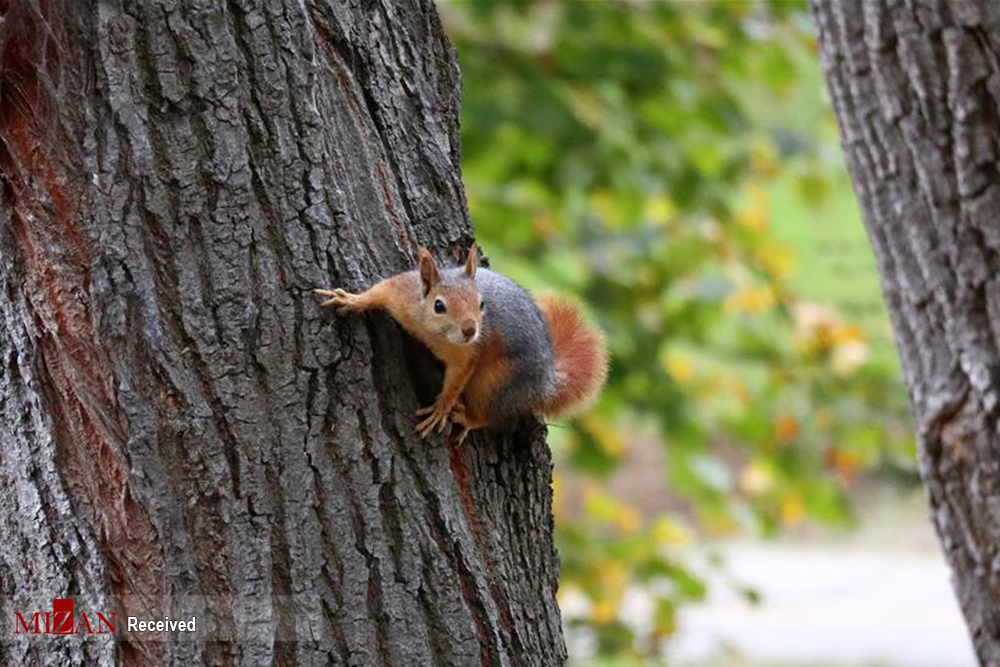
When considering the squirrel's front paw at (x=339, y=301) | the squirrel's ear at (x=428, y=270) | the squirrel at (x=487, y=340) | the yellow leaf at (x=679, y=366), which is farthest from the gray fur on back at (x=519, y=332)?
the yellow leaf at (x=679, y=366)

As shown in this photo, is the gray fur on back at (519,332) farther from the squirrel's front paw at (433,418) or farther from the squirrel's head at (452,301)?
the squirrel's front paw at (433,418)

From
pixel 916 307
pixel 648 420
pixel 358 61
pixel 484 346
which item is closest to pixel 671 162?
pixel 648 420

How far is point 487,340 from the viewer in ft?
7.83

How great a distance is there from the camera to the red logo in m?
1.73

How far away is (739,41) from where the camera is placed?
4.85m

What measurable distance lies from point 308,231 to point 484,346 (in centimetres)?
63

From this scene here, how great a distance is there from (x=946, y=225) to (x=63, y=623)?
6.40ft

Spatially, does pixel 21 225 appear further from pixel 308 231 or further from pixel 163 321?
pixel 308 231

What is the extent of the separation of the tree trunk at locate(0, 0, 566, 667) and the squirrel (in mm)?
119

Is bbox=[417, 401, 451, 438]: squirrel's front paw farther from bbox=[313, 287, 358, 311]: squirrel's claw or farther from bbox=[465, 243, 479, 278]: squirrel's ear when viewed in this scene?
bbox=[465, 243, 479, 278]: squirrel's ear

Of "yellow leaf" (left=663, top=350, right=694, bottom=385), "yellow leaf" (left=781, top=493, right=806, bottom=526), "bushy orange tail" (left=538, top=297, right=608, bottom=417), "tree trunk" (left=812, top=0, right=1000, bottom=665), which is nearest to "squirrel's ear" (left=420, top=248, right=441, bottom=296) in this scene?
"bushy orange tail" (left=538, top=297, right=608, bottom=417)

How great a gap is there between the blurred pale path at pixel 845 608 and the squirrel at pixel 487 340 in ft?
17.6

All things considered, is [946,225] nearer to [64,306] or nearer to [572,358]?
[572,358]

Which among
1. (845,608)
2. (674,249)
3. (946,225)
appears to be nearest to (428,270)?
(946,225)
